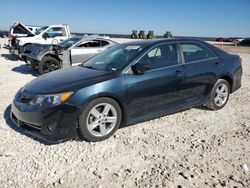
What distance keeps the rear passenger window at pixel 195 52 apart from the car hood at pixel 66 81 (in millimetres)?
1722

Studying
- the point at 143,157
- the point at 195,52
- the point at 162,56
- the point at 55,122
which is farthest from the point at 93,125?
the point at 195,52

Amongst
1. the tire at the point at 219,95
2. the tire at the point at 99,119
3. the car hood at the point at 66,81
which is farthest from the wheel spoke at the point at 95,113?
the tire at the point at 219,95

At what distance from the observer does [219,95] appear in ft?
19.4

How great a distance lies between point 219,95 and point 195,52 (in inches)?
44.6

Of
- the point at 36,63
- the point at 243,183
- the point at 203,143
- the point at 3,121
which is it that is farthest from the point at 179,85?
the point at 36,63

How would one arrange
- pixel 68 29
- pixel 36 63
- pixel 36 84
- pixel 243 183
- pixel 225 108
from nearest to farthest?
pixel 243 183 < pixel 36 84 < pixel 225 108 < pixel 36 63 < pixel 68 29

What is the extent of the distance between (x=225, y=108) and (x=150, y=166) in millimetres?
3195

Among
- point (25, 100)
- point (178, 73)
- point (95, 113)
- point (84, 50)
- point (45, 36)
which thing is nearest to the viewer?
point (95, 113)

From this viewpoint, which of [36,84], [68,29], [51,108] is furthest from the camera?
[68,29]

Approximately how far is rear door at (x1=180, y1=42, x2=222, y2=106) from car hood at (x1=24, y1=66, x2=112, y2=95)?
1650mm

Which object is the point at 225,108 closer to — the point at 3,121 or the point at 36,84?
the point at 36,84

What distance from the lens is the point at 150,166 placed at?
11.8 feet

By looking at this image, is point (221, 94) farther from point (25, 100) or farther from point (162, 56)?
point (25, 100)

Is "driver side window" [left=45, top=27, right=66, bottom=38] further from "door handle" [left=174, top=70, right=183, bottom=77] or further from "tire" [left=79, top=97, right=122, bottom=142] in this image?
"tire" [left=79, top=97, right=122, bottom=142]
